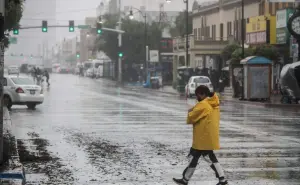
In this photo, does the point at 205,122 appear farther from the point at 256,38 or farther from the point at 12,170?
the point at 256,38

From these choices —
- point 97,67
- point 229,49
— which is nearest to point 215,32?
point 229,49

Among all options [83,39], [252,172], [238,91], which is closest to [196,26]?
[238,91]

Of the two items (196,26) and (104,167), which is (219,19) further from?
(104,167)

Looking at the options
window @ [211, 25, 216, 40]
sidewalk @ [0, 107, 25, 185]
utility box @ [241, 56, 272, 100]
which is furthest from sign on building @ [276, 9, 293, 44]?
sidewalk @ [0, 107, 25, 185]

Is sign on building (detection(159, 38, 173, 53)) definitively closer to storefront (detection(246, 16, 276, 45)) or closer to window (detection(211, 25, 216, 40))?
window (detection(211, 25, 216, 40))

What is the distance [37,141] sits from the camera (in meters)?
19.6

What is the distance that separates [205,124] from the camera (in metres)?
11.8

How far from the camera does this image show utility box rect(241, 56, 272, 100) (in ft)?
145

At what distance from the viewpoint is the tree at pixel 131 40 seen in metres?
98.8

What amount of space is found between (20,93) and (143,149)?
17881mm

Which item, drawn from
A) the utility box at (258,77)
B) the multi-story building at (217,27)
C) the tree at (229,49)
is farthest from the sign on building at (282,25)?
the utility box at (258,77)

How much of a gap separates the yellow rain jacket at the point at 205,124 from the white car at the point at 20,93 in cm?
2323

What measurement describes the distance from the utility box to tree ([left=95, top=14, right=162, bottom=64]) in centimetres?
5431

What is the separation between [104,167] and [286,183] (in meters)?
3.85
